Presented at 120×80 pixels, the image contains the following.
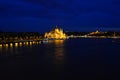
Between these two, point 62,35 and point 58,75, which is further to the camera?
point 62,35

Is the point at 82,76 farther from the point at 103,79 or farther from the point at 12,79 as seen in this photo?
the point at 12,79

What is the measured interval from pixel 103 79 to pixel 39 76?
205 cm

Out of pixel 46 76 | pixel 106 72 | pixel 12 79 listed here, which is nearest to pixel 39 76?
pixel 46 76

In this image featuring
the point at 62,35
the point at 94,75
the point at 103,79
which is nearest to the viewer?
the point at 103,79

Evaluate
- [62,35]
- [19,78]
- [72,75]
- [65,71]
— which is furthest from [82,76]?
[62,35]

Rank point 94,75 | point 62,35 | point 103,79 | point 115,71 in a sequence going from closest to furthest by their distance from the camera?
point 103,79
point 94,75
point 115,71
point 62,35

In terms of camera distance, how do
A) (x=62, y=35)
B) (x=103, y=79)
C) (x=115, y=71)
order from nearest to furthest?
(x=103, y=79) < (x=115, y=71) < (x=62, y=35)

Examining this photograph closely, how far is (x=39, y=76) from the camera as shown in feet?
29.0

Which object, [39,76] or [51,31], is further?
[51,31]

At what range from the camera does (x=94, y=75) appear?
29.5 feet

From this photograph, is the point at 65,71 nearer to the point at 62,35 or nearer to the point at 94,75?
the point at 94,75

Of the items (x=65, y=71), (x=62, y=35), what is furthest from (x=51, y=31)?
(x=65, y=71)

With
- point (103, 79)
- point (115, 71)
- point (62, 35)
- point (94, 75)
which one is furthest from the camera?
point (62, 35)

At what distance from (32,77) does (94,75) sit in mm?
2039
